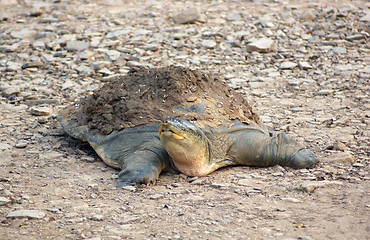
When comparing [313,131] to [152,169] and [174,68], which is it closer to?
[174,68]

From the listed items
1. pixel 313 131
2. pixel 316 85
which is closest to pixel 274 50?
pixel 316 85

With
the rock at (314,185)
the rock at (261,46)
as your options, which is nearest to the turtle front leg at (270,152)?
the rock at (314,185)

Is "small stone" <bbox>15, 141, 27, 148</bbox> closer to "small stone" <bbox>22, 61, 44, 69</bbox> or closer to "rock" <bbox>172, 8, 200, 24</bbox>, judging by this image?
"small stone" <bbox>22, 61, 44, 69</bbox>

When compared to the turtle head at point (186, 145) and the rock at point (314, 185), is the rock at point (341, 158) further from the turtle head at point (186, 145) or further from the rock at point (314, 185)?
the turtle head at point (186, 145)

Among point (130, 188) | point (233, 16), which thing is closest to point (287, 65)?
point (233, 16)

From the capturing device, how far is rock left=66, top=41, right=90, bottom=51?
7.86 metres

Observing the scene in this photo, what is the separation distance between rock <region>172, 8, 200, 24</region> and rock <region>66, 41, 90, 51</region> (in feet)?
5.90

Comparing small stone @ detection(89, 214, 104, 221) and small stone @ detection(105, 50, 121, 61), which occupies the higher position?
small stone @ detection(89, 214, 104, 221)

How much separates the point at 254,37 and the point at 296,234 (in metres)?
5.73

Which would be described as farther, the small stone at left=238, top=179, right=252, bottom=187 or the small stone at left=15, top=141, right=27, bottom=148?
the small stone at left=15, top=141, right=27, bottom=148

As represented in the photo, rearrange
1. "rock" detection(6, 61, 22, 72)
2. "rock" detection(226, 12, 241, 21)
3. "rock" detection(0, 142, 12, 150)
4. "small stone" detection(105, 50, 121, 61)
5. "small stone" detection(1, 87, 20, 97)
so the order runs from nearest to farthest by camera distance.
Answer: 1. "rock" detection(0, 142, 12, 150)
2. "small stone" detection(1, 87, 20, 97)
3. "rock" detection(6, 61, 22, 72)
4. "small stone" detection(105, 50, 121, 61)
5. "rock" detection(226, 12, 241, 21)

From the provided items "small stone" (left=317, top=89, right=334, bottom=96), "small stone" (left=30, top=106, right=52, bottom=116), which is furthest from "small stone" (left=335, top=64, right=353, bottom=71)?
"small stone" (left=30, top=106, right=52, bottom=116)

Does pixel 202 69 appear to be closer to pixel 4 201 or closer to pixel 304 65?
pixel 304 65

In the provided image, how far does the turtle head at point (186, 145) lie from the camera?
3.83 meters
